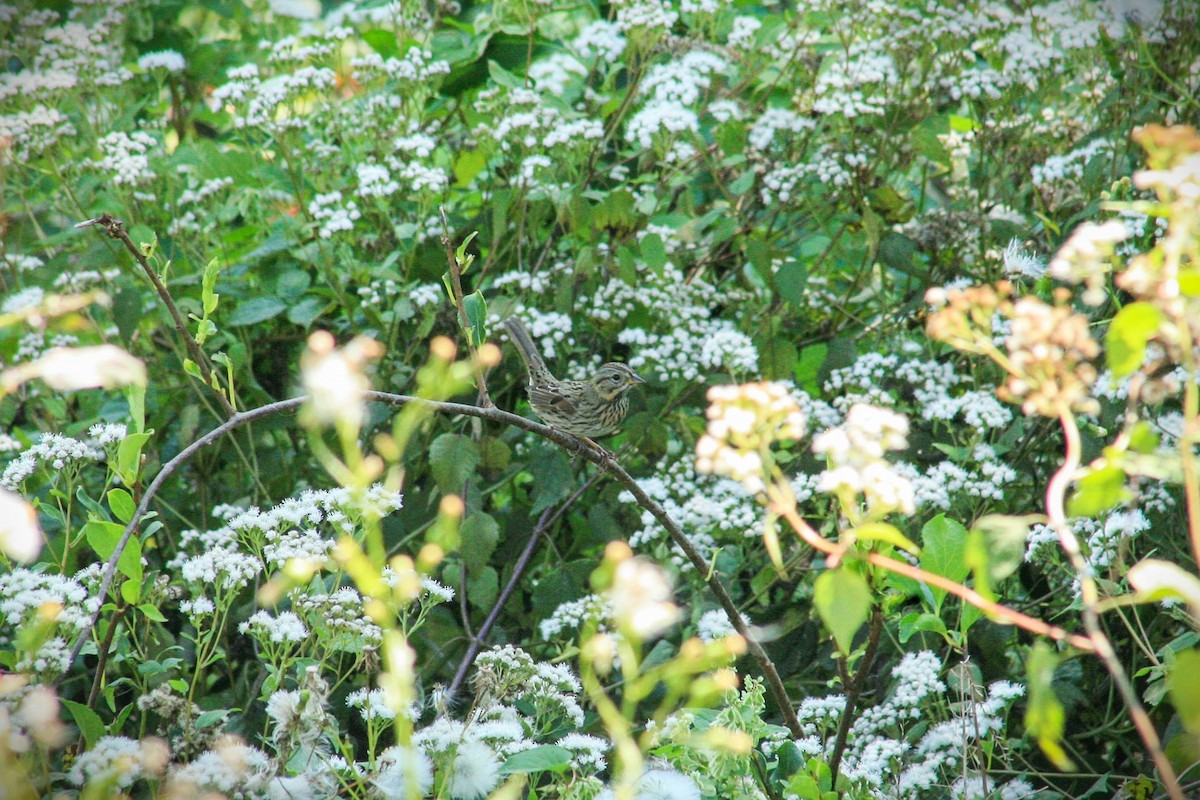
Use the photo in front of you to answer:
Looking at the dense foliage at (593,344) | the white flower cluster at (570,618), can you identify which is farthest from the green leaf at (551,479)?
the white flower cluster at (570,618)

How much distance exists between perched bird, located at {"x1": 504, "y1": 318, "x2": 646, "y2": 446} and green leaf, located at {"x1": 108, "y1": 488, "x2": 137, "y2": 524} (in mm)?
1370

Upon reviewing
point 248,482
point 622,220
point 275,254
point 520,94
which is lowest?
point 248,482

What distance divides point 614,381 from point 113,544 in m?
1.51

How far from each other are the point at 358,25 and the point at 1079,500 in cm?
405

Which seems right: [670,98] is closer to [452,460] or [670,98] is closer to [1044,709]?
[452,460]

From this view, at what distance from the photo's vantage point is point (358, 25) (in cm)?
443

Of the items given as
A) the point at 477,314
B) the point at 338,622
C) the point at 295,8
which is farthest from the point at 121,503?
the point at 295,8

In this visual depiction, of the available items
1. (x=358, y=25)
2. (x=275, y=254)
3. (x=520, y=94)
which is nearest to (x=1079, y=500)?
(x=520, y=94)

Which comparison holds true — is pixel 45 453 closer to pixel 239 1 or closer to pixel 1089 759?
pixel 1089 759

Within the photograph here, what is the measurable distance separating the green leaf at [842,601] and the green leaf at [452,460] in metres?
1.63

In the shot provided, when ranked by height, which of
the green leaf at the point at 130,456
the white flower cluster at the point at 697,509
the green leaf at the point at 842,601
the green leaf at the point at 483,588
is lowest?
the green leaf at the point at 483,588

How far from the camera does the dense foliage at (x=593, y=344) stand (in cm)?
199

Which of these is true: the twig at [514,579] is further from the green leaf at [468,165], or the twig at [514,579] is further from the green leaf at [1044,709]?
the green leaf at [1044,709]

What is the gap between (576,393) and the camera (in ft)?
9.66
